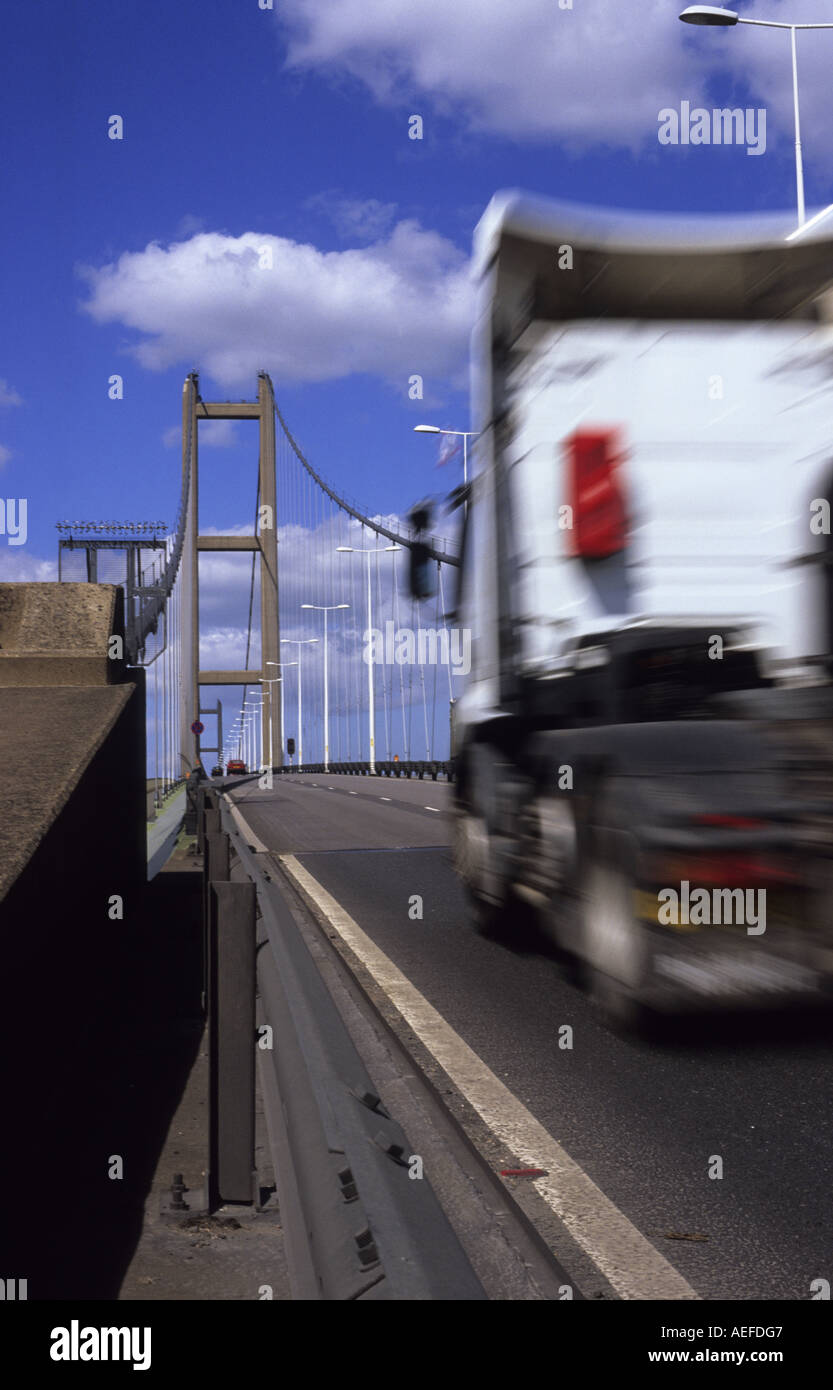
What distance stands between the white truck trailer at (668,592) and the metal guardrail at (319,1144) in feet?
4.70

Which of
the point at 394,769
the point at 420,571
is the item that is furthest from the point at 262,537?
the point at 420,571

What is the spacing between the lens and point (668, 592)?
5.59 m

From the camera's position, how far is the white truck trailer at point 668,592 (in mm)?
4945

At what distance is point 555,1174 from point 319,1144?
155 cm

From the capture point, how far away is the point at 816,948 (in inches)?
191

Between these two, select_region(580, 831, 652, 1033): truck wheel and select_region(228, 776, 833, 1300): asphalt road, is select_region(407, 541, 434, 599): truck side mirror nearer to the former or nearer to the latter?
select_region(228, 776, 833, 1300): asphalt road

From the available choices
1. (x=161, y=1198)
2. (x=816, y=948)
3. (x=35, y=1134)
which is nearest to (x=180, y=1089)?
(x=35, y=1134)

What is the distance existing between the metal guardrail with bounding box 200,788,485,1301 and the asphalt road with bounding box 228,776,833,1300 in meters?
0.91

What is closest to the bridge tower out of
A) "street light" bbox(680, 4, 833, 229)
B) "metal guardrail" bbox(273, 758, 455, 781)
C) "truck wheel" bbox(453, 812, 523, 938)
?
"metal guardrail" bbox(273, 758, 455, 781)

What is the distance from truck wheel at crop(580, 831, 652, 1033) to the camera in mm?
5137

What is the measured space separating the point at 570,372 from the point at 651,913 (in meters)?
2.53

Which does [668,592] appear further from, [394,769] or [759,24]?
[394,769]

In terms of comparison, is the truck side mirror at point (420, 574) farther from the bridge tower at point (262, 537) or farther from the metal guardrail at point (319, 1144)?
the bridge tower at point (262, 537)

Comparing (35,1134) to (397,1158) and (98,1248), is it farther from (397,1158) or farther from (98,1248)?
(397,1158)
